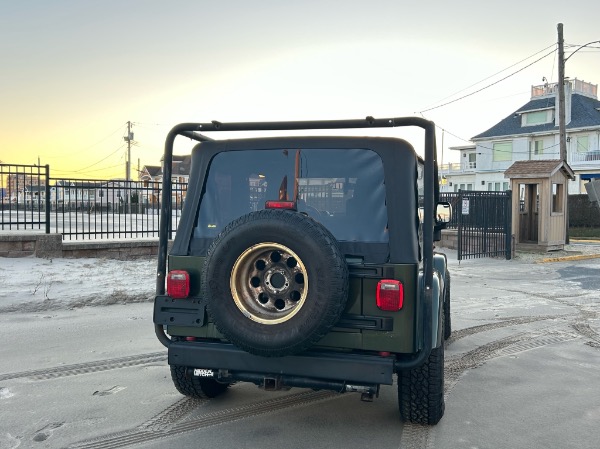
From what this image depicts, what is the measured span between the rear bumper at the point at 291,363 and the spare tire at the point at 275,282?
19cm

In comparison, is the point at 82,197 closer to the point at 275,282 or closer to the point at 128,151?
the point at 275,282

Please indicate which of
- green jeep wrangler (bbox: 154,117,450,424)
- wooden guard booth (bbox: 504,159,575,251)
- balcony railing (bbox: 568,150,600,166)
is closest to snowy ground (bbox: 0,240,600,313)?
green jeep wrangler (bbox: 154,117,450,424)

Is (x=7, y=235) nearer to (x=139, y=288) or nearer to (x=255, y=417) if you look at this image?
(x=139, y=288)

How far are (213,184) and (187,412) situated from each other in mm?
1767

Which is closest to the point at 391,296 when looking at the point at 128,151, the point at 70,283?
the point at 70,283

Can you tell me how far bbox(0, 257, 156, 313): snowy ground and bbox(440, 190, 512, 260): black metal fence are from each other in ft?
29.8

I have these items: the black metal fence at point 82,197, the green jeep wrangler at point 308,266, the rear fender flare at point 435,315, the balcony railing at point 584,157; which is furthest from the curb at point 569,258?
the balcony railing at point 584,157

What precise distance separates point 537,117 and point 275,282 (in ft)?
169

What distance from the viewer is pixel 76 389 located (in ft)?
15.5

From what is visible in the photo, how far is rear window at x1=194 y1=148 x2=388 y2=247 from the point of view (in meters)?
3.77

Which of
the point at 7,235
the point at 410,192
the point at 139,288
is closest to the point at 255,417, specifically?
the point at 410,192

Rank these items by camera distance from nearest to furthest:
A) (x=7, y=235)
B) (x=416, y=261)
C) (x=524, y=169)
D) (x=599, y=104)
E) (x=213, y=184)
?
(x=416, y=261) → (x=213, y=184) → (x=7, y=235) → (x=524, y=169) → (x=599, y=104)

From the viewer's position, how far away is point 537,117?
49375mm

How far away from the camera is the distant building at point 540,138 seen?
148 ft
